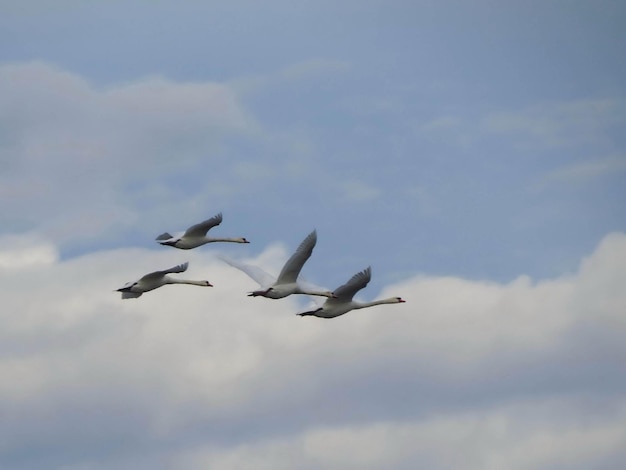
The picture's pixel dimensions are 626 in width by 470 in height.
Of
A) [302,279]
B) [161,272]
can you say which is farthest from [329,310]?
[161,272]

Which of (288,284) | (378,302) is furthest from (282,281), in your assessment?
(378,302)

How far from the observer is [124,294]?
270 feet

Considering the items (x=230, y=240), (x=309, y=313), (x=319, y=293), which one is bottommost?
(x=309, y=313)

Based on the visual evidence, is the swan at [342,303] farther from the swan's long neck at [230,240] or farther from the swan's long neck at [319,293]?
the swan's long neck at [230,240]

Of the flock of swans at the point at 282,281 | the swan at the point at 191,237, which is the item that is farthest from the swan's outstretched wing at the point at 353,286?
the swan at the point at 191,237

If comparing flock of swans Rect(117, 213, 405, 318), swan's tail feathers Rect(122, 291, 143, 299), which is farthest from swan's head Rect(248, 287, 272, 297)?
swan's tail feathers Rect(122, 291, 143, 299)

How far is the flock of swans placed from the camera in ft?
252

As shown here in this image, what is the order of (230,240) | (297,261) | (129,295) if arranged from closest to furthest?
(297,261), (129,295), (230,240)

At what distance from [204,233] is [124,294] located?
4.75 m

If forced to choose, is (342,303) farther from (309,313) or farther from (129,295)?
(129,295)

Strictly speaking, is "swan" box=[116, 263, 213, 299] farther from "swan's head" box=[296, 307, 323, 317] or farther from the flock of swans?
"swan's head" box=[296, 307, 323, 317]

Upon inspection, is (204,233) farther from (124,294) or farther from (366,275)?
(366,275)

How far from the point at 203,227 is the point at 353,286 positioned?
860 centimetres

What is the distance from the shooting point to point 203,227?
83.2m
